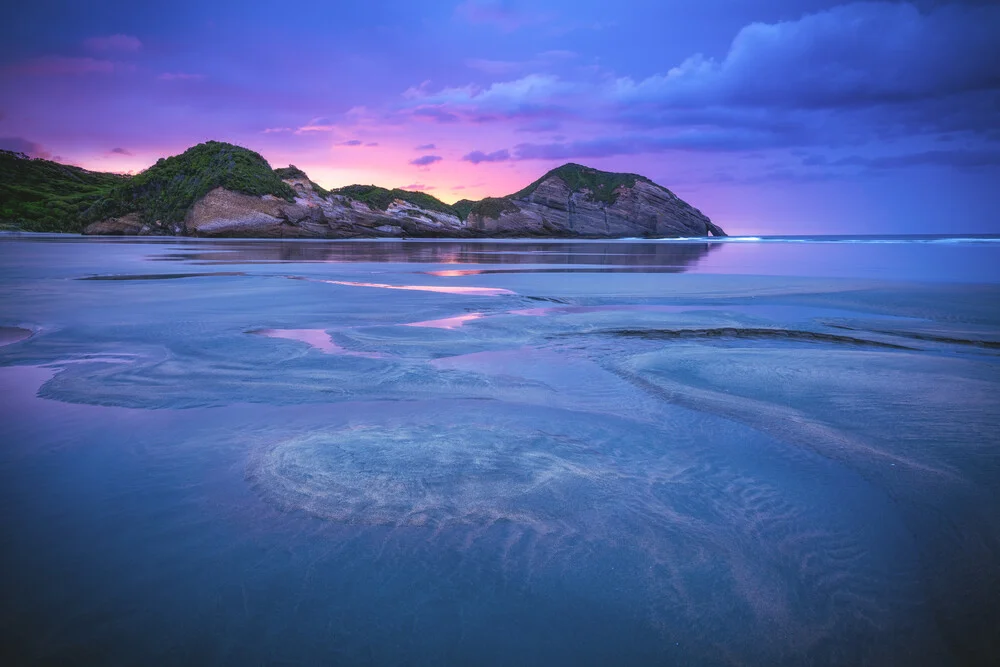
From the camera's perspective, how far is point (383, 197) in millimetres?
83750

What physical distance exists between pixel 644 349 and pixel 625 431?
2851 millimetres

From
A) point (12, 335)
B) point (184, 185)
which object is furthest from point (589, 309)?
point (184, 185)

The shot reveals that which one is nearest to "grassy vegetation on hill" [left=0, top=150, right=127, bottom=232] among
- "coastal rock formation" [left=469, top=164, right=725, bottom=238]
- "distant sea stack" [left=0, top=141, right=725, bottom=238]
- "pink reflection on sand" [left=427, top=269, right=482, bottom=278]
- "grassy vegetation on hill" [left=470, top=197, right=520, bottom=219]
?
"distant sea stack" [left=0, top=141, right=725, bottom=238]

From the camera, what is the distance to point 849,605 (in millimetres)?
2049

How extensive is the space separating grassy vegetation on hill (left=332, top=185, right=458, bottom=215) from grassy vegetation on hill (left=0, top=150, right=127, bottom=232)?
1321 inches

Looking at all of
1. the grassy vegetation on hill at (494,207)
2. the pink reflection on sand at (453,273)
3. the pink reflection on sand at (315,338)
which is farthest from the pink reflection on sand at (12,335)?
the grassy vegetation on hill at (494,207)

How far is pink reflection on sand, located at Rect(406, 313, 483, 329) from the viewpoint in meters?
7.77

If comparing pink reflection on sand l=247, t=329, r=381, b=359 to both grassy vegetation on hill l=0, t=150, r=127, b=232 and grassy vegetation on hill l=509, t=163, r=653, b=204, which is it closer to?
grassy vegetation on hill l=0, t=150, r=127, b=232

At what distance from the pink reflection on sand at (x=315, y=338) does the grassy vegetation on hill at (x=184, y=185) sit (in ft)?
203

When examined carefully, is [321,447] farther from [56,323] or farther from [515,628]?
[56,323]

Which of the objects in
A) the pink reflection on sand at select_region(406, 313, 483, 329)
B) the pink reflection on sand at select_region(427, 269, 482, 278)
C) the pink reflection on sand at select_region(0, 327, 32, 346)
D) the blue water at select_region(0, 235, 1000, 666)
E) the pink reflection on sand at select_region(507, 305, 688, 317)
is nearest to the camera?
the blue water at select_region(0, 235, 1000, 666)

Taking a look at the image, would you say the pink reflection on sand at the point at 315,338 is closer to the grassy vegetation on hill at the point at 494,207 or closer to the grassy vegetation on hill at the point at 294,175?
the grassy vegetation on hill at the point at 294,175

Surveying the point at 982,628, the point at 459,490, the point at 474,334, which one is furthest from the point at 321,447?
the point at 474,334

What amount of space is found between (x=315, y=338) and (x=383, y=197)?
81.5 meters
